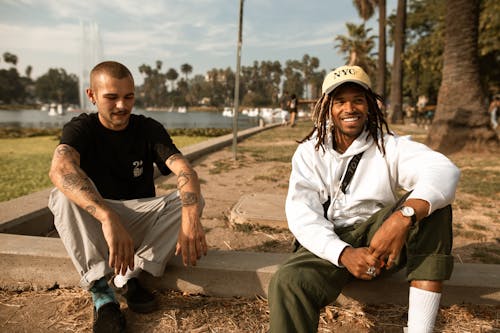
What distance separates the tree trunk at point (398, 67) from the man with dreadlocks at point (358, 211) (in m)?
20.5

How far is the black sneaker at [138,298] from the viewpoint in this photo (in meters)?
2.22

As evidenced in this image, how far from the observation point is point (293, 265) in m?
1.79

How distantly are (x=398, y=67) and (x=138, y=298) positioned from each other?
2225cm

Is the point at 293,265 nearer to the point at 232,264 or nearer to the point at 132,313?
the point at 232,264

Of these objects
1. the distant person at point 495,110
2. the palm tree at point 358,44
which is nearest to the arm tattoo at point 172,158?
the distant person at point 495,110

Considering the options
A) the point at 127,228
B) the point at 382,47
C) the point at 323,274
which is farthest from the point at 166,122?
the point at 323,274

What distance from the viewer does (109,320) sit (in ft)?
6.57

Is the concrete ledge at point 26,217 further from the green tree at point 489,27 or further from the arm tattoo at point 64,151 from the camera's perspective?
the green tree at point 489,27

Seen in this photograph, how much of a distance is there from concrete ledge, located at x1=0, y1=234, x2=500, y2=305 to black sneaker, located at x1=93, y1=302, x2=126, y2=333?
43cm

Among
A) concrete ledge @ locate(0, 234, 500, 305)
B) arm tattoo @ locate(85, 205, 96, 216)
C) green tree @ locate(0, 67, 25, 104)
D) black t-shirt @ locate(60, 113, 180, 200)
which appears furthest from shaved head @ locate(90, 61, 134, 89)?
green tree @ locate(0, 67, 25, 104)

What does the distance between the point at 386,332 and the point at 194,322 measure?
41.6 inches

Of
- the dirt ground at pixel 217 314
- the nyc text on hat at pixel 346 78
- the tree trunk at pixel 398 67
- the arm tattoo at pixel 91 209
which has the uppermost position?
the tree trunk at pixel 398 67

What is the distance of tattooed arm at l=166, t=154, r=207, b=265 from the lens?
2.20 m

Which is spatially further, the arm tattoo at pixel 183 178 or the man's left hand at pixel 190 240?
the arm tattoo at pixel 183 178
